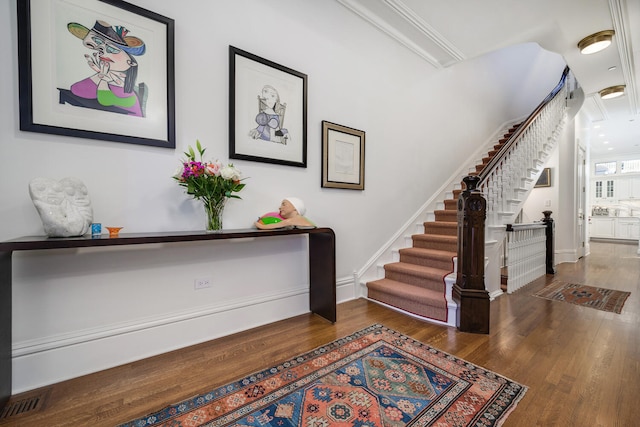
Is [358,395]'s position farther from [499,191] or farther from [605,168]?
[605,168]

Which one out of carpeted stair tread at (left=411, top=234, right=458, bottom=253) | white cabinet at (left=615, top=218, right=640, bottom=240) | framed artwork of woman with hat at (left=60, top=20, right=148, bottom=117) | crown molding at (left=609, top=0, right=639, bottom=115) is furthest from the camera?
white cabinet at (left=615, top=218, right=640, bottom=240)

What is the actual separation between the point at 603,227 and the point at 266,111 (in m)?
12.4

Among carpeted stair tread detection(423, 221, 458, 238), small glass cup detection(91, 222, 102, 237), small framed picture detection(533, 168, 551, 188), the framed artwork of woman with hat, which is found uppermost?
the framed artwork of woman with hat

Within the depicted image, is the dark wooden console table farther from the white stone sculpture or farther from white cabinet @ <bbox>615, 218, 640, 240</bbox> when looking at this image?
white cabinet @ <bbox>615, 218, 640, 240</bbox>

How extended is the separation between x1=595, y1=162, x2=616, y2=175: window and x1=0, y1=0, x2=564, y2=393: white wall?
1143 centimetres

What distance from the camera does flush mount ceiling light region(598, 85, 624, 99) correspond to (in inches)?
173

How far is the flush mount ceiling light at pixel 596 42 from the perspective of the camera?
307cm

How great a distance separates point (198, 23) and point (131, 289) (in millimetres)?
2021

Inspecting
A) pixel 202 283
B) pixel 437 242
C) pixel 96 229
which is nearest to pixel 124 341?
pixel 202 283

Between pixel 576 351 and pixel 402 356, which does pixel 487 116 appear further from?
pixel 402 356

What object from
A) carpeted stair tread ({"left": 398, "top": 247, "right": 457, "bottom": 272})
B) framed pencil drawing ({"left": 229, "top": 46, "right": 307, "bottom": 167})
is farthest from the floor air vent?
carpeted stair tread ({"left": 398, "top": 247, "right": 457, "bottom": 272})

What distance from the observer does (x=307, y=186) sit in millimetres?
2684

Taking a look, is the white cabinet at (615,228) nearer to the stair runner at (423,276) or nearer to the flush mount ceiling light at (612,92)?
the flush mount ceiling light at (612,92)

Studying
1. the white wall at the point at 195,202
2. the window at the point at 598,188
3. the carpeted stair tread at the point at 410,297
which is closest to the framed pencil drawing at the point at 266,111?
the white wall at the point at 195,202
